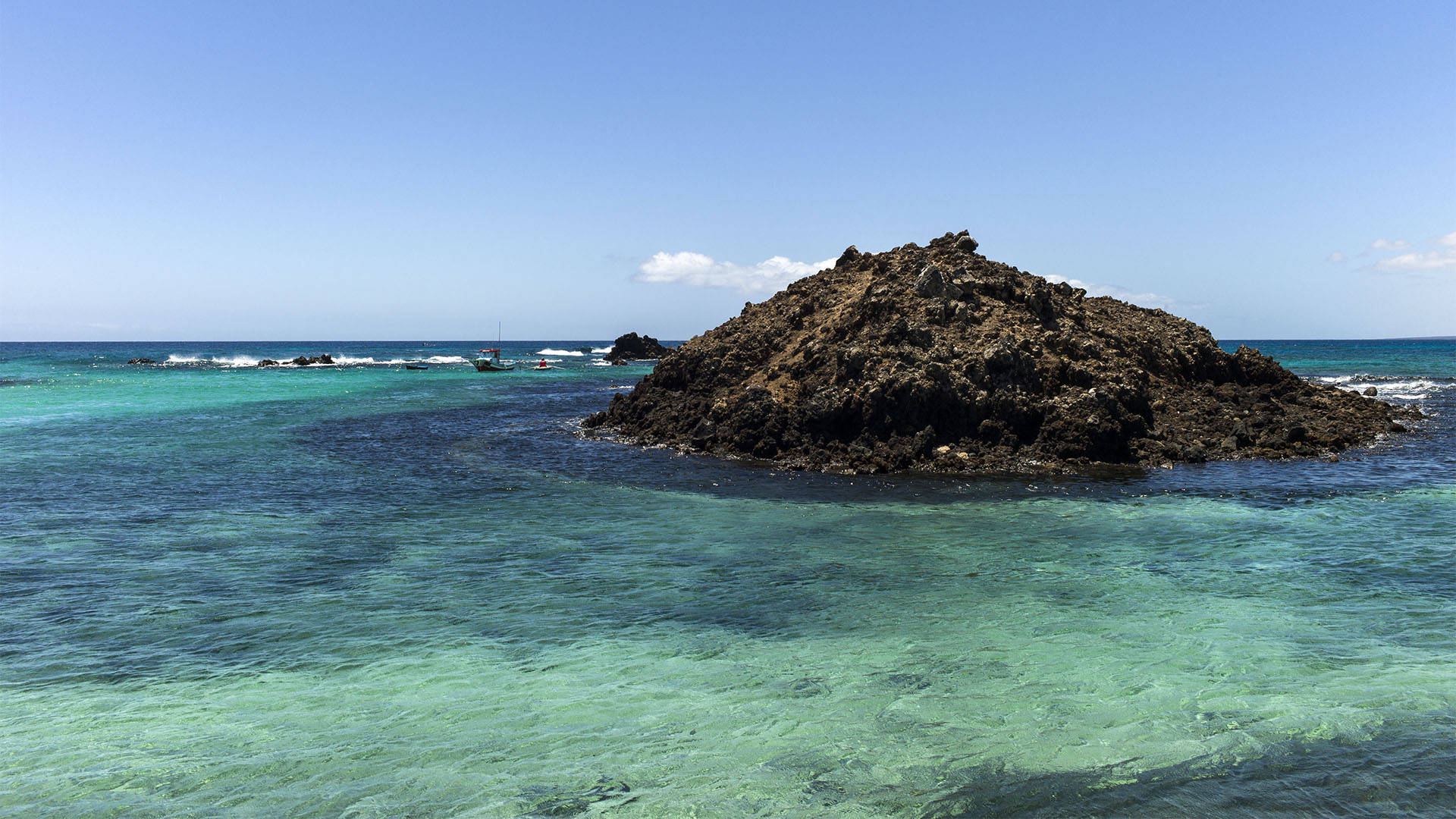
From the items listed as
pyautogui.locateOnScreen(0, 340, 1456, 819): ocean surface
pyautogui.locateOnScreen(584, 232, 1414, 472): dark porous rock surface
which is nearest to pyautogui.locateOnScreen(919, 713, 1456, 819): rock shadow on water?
pyautogui.locateOnScreen(0, 340, 1456, 819): ocean surface

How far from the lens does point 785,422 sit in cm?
2269

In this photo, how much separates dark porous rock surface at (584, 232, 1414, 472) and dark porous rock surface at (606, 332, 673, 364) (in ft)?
245

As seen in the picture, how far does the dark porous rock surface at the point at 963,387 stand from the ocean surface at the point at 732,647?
7.90 feet

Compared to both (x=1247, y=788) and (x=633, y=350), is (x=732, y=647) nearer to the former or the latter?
(x=1247, y=788)

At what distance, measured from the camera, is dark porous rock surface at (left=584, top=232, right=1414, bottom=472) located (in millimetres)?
21016

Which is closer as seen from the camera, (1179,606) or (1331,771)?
(1331,771)

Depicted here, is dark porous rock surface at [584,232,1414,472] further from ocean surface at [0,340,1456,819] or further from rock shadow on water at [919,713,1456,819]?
rock shadow on water at [919,713,1456,819]

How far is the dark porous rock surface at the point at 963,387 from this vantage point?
2102cm

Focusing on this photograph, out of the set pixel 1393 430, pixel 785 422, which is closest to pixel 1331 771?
pixel 785 422

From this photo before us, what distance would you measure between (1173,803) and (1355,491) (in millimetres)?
15314

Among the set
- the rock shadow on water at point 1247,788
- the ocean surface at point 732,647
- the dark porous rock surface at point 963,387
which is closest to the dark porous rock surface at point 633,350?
the dark porous rock surface at point 963,387

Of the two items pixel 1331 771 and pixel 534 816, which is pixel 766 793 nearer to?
pixel 534 816

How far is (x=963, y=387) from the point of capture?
70.3 feet

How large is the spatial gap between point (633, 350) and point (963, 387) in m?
88.5
